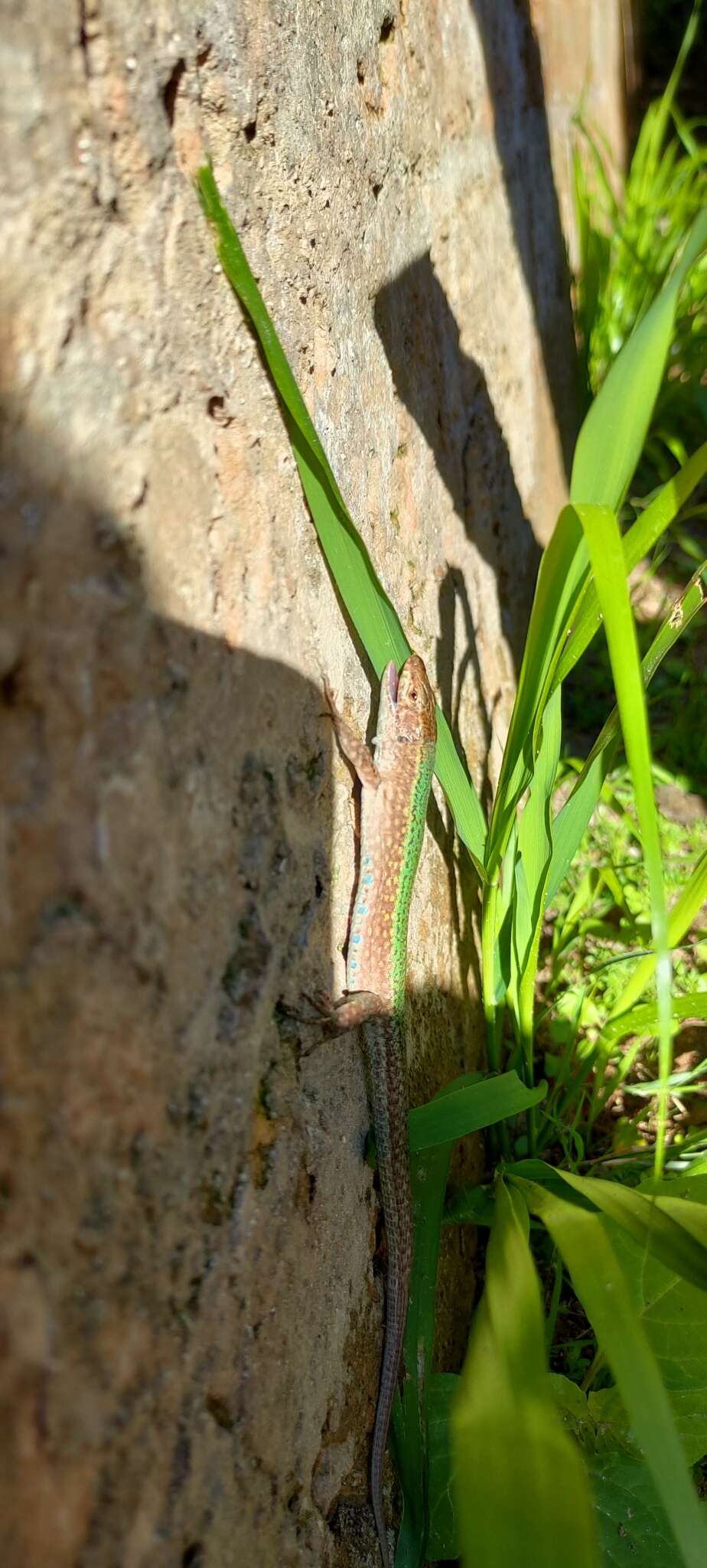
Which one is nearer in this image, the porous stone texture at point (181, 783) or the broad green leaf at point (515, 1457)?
the porous stone texture at point (181, 783)

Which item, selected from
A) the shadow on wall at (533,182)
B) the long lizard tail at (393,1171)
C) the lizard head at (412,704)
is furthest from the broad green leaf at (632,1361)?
the shadow on wall at (533,182)

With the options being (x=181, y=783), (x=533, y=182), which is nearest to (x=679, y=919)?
(x=181, y=783)

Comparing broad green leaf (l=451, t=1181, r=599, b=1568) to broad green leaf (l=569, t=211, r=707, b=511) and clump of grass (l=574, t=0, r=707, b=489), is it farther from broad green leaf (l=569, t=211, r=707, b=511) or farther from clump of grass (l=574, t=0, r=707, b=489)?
clump of grass (l=574, t=0, r=707, b=489)

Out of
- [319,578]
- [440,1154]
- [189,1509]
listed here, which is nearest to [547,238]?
[319,578]

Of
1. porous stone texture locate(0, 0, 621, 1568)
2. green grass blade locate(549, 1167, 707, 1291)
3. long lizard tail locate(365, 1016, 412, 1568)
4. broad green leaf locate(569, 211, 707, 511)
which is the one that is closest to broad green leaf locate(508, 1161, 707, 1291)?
green grass blade locate(549, 1167, 707, 1291)

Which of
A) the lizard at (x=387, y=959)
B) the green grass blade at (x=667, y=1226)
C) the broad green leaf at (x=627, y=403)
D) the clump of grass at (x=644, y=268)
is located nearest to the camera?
the green grass blade at (x=667, y=1226)

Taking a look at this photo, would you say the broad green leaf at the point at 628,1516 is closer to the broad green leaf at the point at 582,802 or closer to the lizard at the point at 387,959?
the lizard at the point at 387,959
